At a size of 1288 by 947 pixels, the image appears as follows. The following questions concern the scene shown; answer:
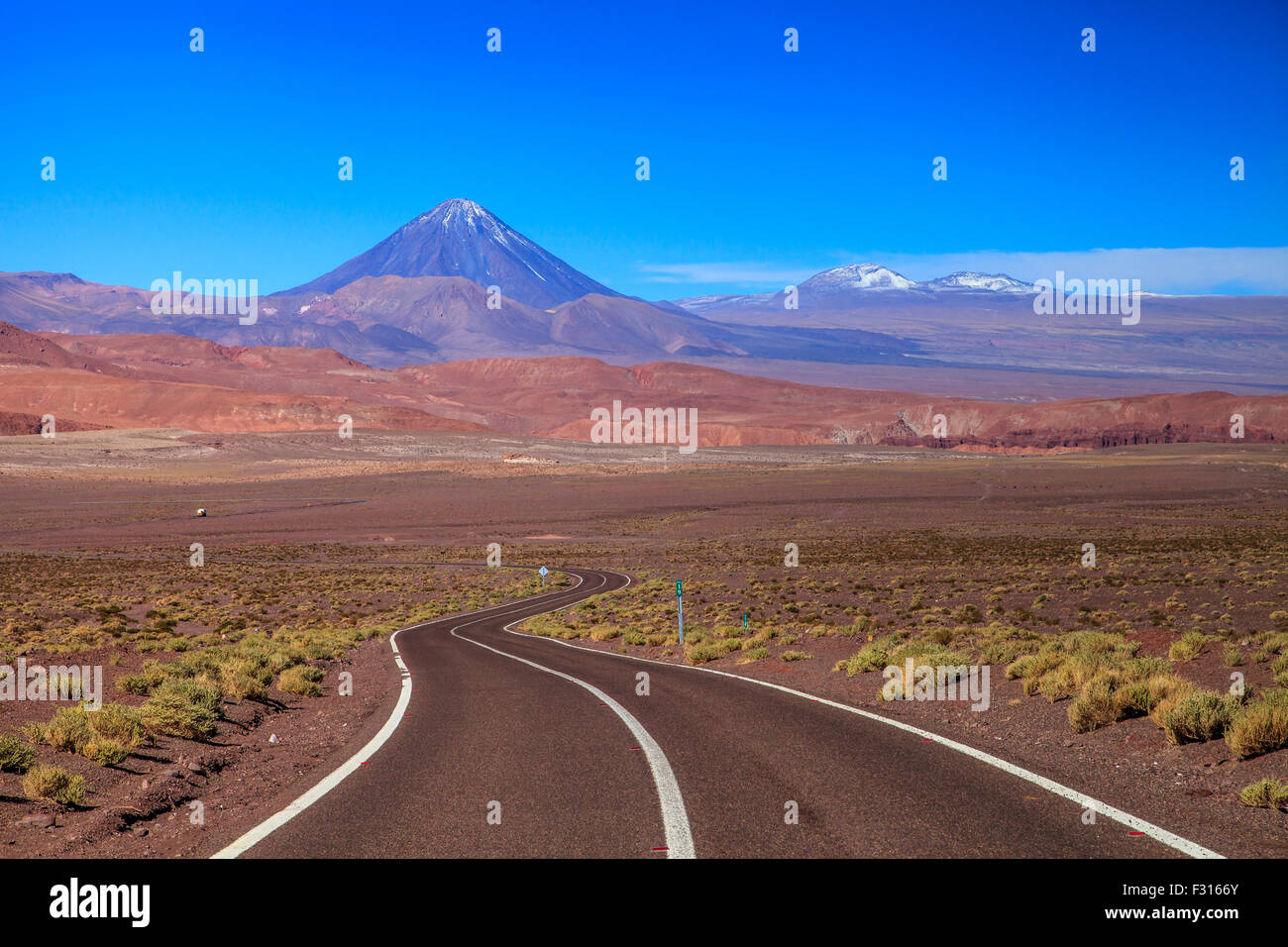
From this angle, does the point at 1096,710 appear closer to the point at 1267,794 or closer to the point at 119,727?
the point at 1267,794

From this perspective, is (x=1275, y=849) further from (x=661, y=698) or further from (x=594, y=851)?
(x=661, y=698)

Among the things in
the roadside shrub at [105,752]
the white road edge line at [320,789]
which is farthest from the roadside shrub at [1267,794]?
the roadside shrub at [105,752]

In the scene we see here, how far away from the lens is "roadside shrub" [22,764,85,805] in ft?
23.6

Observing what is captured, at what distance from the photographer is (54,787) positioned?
729 centimetres

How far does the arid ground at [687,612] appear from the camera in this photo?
25.4 ft

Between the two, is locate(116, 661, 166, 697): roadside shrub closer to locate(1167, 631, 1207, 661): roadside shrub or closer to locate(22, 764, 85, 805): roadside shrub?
locate(22, 764, 85, 805): roadside shrub

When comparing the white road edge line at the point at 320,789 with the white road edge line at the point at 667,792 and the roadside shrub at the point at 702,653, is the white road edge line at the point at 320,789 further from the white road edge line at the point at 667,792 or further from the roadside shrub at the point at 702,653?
the roadside shrub at the point at 702,653

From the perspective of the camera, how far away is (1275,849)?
19.0ft

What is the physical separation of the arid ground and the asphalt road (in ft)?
2.26

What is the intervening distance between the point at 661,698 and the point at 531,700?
64.3 inches

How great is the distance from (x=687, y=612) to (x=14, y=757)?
748 inches

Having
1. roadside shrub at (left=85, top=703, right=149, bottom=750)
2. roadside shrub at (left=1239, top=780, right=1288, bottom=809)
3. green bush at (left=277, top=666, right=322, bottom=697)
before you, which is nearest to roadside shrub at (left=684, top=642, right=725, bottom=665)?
green bush at (left=277, top=666, right=322, bottom=697)

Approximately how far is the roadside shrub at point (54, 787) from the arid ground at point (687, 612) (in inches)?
1.1
